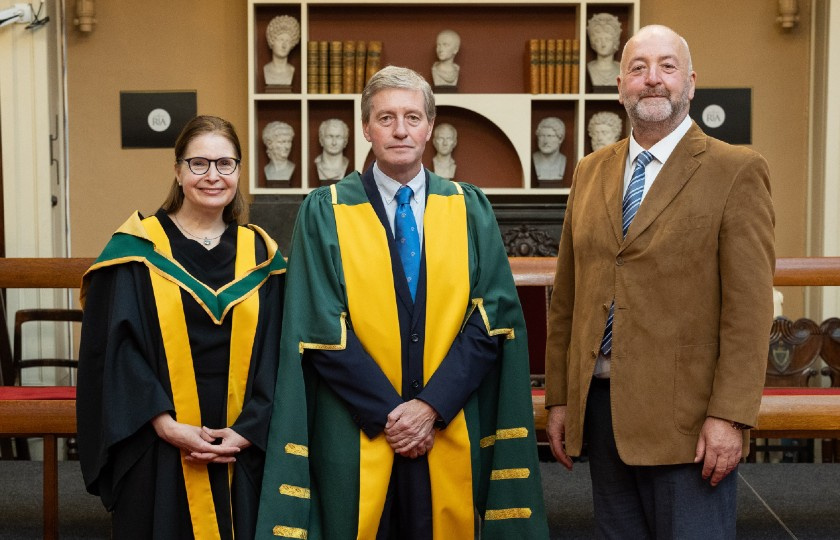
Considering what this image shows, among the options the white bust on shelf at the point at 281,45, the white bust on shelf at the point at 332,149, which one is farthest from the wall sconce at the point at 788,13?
the white bust on shelf at the point at 281,45

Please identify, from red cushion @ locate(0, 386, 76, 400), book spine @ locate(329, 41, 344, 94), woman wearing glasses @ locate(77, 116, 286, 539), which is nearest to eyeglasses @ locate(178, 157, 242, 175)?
woman wearing glasses @ locate(77, 116, 286, 539)

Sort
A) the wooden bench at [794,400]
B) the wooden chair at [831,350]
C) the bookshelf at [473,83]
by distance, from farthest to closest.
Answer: the bookshelf at [473,83], the wooden chair at [831,350], the wooden bench at [794,400]

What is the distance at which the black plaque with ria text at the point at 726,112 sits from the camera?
6445mm

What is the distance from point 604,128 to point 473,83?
87 centimetres

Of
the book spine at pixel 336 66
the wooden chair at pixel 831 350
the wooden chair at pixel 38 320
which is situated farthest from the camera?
the book spine at pixel 336 66

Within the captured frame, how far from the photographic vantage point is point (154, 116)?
21.2 ft

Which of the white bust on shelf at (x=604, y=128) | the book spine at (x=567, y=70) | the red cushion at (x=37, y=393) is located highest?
the book spine at (x=567, y=70)

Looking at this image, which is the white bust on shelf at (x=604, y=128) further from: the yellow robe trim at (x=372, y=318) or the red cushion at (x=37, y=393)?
the yellow robe trim at (x=372, y=318)

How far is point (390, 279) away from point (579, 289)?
0.48m

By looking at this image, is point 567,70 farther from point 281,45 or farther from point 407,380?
point 407,380

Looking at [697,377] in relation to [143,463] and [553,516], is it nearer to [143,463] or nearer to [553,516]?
[143,463]

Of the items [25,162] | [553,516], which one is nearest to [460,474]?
[553,516]

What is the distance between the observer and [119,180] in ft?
21.4

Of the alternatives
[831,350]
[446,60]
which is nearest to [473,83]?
[446,60]
